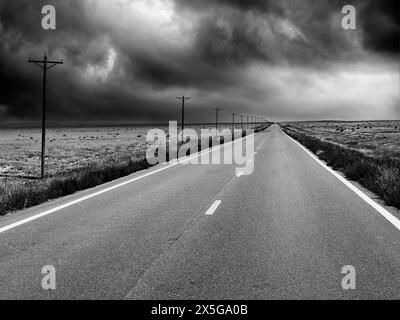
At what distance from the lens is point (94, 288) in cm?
414

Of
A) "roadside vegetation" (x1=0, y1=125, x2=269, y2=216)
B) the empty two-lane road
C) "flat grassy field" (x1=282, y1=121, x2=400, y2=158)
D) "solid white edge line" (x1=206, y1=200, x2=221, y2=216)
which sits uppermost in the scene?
"flat grassy field" (x1=282, y1=121, x2=400, y2=158)

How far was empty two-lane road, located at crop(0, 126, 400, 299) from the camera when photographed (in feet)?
13.7

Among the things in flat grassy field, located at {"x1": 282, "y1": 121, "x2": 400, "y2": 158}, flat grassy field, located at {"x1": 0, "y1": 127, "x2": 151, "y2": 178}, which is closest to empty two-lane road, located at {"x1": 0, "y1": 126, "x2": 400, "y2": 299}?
flat grassy field, located at {"x1": 0, "y1": 127, "x2": 151, "y2": 178}

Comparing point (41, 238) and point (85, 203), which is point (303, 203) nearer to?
point (85, 203)

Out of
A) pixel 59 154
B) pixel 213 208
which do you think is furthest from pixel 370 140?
pixel 213 208

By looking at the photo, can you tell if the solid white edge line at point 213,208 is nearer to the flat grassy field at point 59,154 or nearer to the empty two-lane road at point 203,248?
the empty two-lane road at point 203,248

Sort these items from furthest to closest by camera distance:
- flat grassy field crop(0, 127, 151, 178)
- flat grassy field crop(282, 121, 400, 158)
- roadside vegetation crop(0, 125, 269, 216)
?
flat grassy field crop(282, 121, 400, 158), flat grassy field crop(0, 127, 151, 178), roadside vegetation crop(0, 125, 269, 216)

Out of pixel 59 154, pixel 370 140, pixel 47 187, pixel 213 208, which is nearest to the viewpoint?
pixel 213 208

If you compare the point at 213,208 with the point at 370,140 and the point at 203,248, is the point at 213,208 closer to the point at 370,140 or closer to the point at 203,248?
the point at 203,248

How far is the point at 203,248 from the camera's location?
18.4 feet

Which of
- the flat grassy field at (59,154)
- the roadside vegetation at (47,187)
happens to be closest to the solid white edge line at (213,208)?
the roadside vegetation at (47,187)

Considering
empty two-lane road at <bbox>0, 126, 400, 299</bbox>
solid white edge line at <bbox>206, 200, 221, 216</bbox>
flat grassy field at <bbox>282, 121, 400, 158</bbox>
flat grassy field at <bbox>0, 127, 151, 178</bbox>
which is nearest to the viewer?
empty two-lane road at <bbox>0, 126, 400, 299</bbox>

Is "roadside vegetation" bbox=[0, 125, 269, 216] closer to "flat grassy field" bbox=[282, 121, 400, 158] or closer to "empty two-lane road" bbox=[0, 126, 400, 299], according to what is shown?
"empty two-lane road" bbox=[0, 126, 400, 299]
